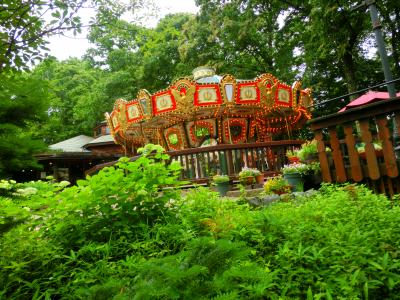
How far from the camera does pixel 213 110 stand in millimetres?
16016

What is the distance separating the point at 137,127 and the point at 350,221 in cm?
1579

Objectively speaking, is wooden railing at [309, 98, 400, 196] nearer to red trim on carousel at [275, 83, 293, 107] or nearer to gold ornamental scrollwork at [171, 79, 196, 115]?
gold ornamental scrollwork at [171, 79, 196, 115]

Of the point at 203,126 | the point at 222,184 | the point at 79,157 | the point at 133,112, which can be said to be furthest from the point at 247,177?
the point at 79,157

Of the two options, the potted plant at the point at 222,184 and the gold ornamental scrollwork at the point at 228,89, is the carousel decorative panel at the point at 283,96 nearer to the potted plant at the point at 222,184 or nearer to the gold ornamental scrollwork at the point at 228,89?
the gold ornamental scrollwork at the point at 228,89

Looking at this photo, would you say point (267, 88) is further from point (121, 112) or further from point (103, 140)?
point (103, 140)

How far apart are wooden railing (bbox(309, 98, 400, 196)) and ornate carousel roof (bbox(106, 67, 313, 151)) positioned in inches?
341

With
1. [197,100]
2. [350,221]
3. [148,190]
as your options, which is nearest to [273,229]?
[350,221]

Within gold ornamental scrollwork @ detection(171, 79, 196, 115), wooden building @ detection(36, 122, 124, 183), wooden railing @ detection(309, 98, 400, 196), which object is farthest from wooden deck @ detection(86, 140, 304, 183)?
wooden building @ detection(36, 122, 124, 183)

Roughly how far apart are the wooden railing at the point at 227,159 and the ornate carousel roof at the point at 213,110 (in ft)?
12.3

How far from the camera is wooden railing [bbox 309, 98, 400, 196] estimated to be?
200 inches

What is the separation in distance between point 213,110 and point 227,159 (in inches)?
217

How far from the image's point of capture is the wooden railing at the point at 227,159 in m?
11.0

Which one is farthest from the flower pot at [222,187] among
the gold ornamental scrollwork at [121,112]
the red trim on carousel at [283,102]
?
the gold ornamental scrollwork at [121,112]

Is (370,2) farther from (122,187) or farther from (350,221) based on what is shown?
(122,187)
